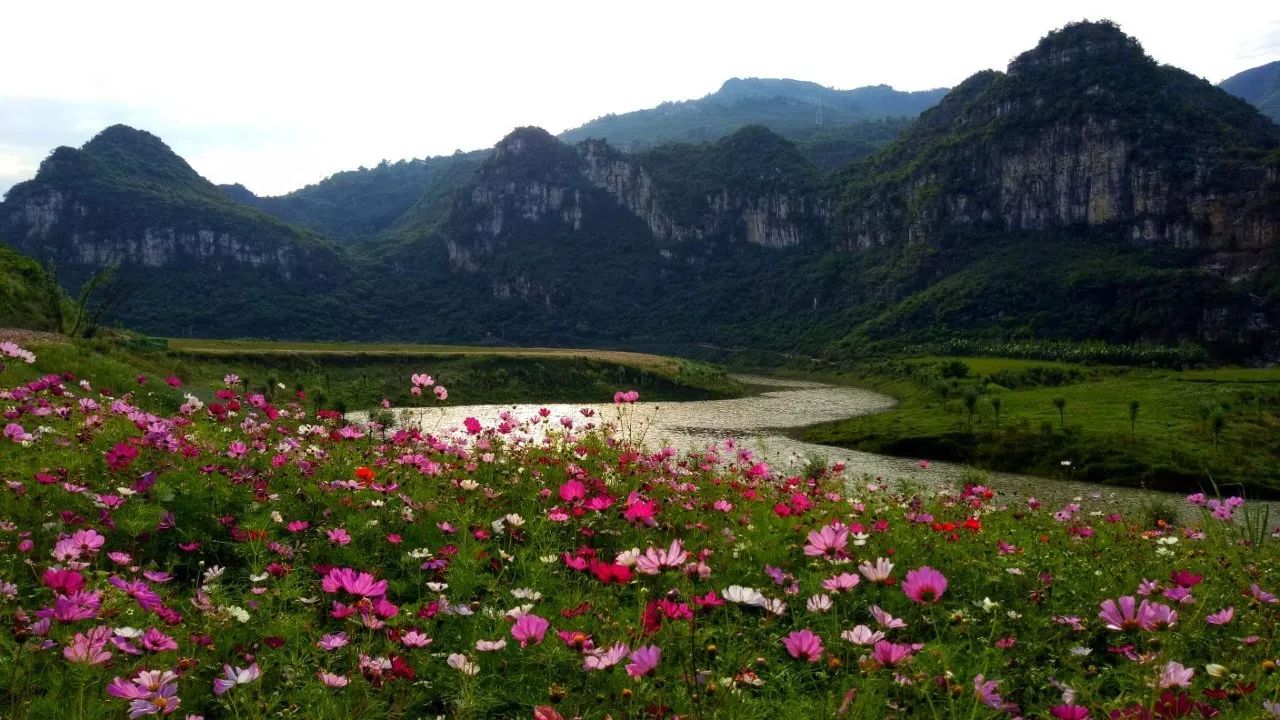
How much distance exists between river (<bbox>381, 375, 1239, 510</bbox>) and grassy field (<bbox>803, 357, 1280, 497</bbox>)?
2.25m

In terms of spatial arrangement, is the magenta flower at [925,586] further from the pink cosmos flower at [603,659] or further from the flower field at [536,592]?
the pink cosmos flower at [603,659]

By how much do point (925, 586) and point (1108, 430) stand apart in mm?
49677

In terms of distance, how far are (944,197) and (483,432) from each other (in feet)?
648

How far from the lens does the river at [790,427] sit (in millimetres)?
26000

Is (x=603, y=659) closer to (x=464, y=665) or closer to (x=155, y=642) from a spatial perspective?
(x=464, y=665)

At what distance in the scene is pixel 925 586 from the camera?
239 centimetres

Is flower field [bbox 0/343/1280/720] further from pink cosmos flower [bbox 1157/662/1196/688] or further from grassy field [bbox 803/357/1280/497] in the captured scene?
grassy field [bbox 803/357/1280/497]

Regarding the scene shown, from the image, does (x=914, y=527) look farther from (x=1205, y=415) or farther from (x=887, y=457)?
(x=1205, y=415)

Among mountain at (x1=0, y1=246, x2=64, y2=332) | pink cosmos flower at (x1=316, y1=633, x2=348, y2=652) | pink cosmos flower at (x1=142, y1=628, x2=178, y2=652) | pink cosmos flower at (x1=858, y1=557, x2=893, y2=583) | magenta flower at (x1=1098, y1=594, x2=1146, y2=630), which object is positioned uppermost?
mountain at (x1=0, y1=246, x2=64, y2=332)

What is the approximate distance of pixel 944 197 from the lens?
599 feet

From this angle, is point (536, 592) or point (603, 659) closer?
point (603, 659)

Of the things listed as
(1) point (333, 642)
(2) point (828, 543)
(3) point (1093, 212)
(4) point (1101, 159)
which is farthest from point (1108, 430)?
(4) point (1101, 159)

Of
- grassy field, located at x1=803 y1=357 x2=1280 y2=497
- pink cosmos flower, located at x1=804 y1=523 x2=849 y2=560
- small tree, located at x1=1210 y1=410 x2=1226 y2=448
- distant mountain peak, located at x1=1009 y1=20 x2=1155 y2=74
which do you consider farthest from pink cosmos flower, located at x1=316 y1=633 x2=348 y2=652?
distant mountain peak, located at x1=1009 y1=20 x2=1155 y2=74

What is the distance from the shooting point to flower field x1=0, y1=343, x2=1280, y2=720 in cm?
254
